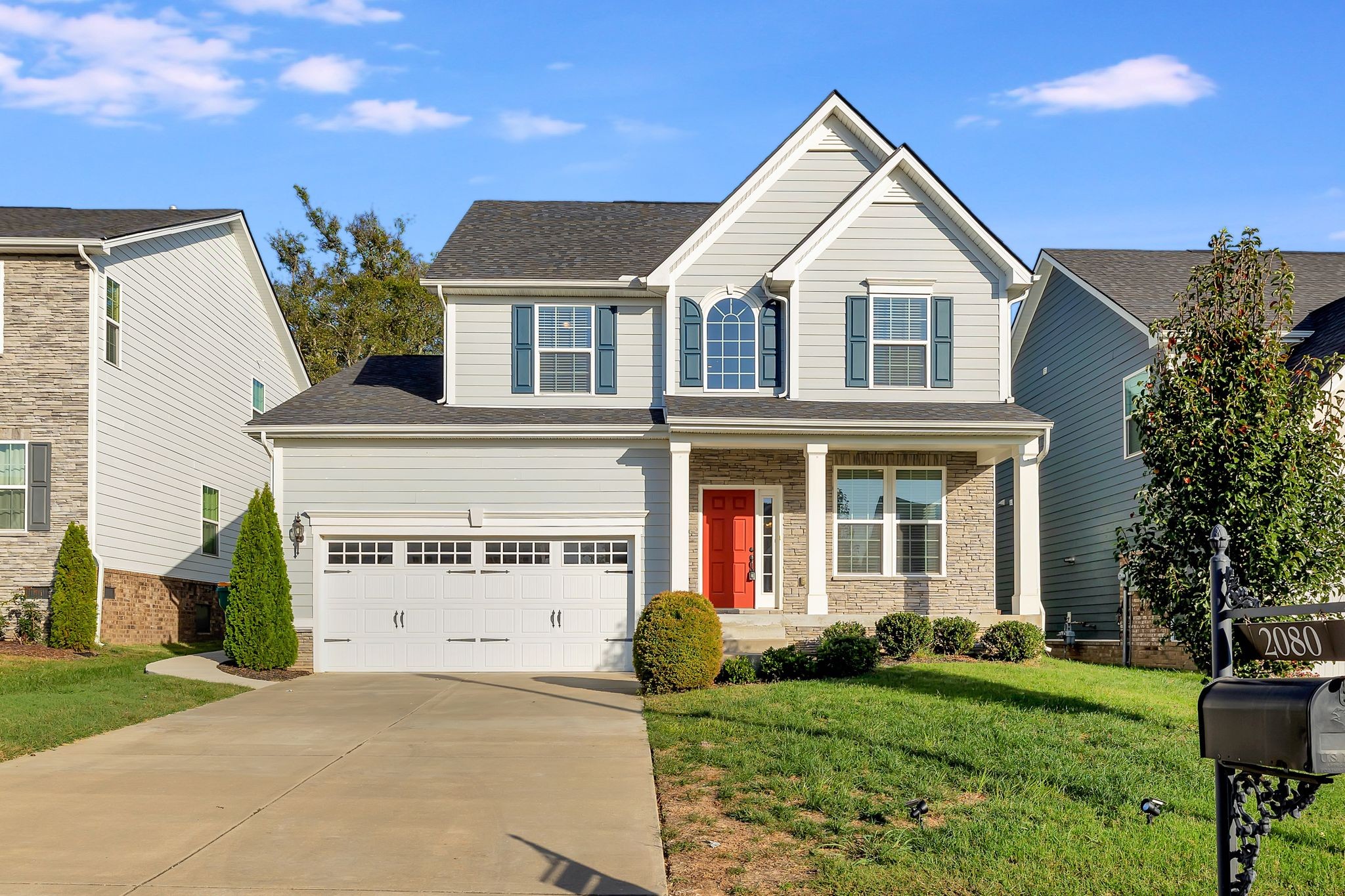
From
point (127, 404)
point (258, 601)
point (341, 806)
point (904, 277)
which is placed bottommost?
point (341, 806)

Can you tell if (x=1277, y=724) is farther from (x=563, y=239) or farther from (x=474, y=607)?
(x=563, y=239)

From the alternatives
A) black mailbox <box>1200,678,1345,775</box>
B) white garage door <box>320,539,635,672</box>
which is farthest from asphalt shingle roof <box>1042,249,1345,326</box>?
black mailbox <box>1200,678,1345,775</box>

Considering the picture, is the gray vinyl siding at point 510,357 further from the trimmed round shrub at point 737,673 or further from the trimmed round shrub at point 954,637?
the trimmed round shrub at point 954,637

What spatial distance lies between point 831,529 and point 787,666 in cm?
402

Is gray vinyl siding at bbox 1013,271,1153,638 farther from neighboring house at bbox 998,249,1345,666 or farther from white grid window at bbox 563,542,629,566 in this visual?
white grid window at bbox 563,542,629,566

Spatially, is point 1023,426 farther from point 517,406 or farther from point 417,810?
point 417,810

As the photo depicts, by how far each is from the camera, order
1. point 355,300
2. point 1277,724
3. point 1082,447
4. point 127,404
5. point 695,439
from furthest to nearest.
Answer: point 355,300, point 1082,447, point 127,404, point 695,439, point 1277,724

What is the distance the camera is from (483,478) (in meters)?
18.9

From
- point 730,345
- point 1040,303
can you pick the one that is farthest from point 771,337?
point 1040,303

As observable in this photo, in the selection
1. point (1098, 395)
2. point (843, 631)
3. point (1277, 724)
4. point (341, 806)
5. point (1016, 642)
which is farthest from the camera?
point (1098, 395)

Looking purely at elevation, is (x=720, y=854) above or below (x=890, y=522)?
below

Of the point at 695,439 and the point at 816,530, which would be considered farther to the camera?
the point at 695,439

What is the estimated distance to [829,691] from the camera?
13398mm

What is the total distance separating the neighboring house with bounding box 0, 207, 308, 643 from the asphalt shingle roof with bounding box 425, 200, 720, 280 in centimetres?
518
